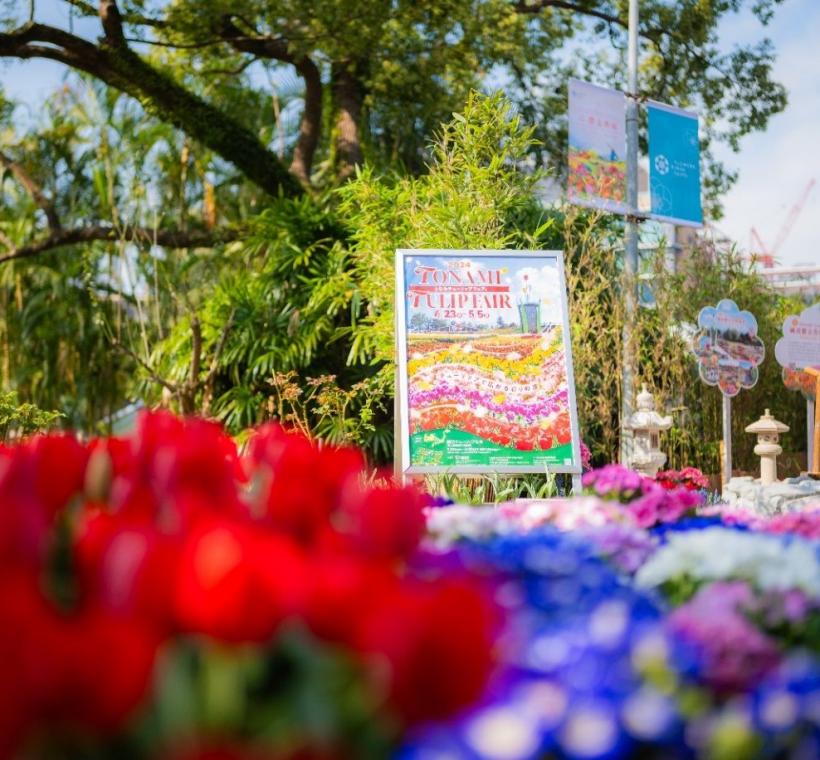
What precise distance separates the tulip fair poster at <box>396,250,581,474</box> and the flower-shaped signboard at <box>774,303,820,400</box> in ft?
16.6

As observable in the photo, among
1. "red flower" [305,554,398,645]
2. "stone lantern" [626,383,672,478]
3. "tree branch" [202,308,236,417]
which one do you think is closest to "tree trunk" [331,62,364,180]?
"tree branch" [202,308,236,417]

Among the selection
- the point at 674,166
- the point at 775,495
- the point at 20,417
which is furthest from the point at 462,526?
the point at 674,166

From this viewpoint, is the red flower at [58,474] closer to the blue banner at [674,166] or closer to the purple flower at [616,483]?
the purple flower at [616,483]

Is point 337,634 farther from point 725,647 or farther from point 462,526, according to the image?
point 462,526

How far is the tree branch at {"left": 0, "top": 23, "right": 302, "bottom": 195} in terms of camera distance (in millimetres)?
11086

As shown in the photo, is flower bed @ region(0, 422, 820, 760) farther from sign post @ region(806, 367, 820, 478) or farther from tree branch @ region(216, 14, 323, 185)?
tree branch @ region(216, 14, 323, 185)

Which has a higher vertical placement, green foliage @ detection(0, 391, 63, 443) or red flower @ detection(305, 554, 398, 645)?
green foliage @ detection(0, 391, 63, 443)

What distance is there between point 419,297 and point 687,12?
10.4m

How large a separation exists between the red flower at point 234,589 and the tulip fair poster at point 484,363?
4100 millimetres

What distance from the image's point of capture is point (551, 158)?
49.9 ft

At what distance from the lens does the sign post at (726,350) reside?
8.18 meters

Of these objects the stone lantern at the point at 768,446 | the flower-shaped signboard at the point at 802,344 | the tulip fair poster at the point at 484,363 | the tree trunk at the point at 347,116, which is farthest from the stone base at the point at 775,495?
the tree trunk at the point at 347,116

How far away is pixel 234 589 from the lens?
835 mm

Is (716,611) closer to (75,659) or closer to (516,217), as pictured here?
(75,659)
